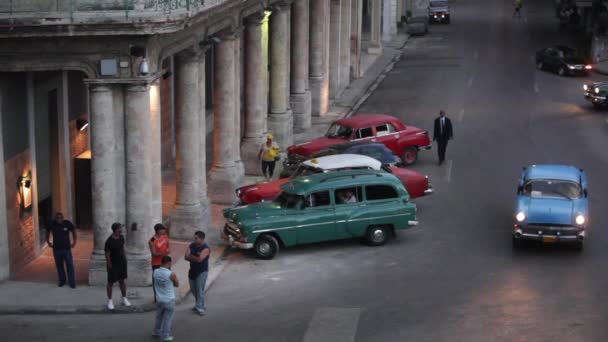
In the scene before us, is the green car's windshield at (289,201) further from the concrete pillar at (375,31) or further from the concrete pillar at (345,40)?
the concrete pillar at (375,31)

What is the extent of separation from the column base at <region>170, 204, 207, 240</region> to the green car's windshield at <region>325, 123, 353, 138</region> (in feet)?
31.6

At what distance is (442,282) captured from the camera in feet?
87.9

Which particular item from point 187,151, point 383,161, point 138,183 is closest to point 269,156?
point 383,161

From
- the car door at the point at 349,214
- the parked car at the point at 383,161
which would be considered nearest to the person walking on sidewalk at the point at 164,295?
the car door at the point at 349,214

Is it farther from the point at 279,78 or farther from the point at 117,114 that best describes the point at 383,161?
the point at 117,114

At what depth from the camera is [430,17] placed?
83.4 m

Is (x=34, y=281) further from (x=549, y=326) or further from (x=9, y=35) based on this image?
(x=549, y=326)

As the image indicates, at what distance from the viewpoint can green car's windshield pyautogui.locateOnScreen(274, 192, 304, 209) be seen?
2916cm

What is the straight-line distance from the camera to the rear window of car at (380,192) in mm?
29766

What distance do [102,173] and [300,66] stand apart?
20109 mm

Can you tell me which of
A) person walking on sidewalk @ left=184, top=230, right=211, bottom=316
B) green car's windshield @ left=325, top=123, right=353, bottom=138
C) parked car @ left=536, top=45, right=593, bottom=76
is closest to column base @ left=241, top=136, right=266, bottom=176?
green car's windshield @ left=325, top=123, right=353, bottom=138

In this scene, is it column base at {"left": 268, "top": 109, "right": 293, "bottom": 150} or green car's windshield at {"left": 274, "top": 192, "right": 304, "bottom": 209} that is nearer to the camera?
green car's windshield at {"left": 274, "top": 192, "right": 304, "bottom": 209}

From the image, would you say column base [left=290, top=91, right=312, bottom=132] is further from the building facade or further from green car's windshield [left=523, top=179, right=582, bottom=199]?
green car's windshield [left=523, top=179, right=582, bottom=199]

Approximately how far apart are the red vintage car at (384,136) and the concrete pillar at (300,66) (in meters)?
6.17
